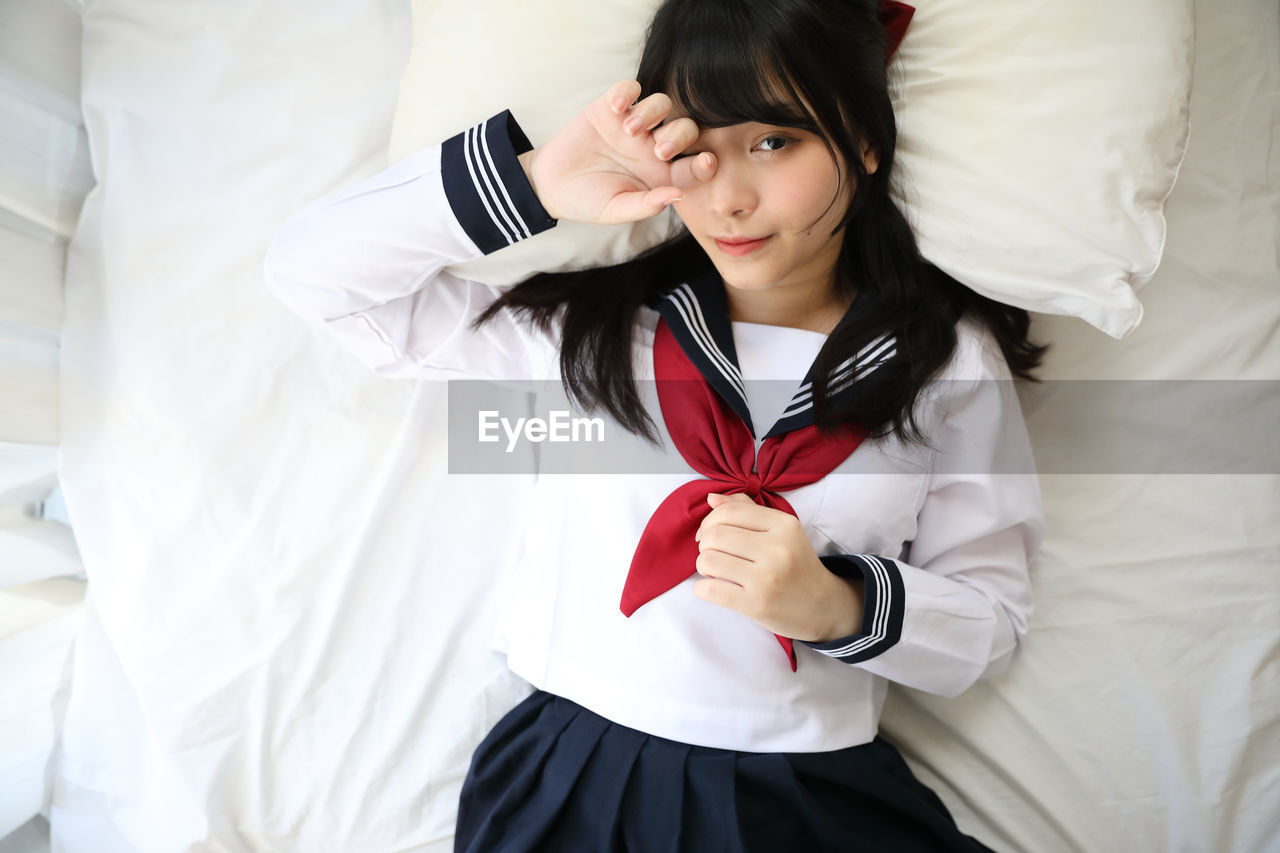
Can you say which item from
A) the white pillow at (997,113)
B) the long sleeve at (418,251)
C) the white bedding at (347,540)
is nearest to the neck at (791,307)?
the white pillow at (997,113)

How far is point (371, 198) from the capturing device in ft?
2.72

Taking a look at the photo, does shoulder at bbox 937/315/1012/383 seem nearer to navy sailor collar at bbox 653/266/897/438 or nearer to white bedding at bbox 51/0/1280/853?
navy sailor collar at bbox 653/266/897/438

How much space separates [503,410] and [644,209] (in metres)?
0.42

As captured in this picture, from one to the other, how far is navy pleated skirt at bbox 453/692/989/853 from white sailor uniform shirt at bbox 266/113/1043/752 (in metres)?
0.03

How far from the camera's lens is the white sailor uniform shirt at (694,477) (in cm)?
82

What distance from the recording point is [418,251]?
83cm

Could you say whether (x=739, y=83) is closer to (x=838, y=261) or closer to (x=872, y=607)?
(x=838, y=261)

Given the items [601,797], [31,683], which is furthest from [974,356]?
[31,683]

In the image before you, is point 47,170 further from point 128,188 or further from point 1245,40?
point 1245,40

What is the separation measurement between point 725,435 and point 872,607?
22 centimetres

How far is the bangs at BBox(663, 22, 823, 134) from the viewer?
0.71m

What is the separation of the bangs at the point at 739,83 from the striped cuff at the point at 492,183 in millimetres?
174

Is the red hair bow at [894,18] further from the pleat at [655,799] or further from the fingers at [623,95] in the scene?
the pleat at [655,799]

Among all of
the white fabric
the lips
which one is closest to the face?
the lips
